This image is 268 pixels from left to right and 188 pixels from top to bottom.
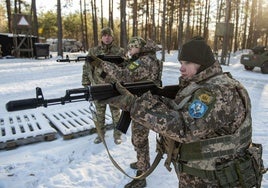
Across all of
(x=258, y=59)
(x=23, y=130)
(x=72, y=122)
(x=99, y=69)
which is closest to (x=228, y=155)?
(x=99, y=69)

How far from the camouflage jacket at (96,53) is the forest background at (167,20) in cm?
1360

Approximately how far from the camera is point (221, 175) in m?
1.86

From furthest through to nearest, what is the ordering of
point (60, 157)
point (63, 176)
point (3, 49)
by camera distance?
point (3, 49) → point (60, 157) → point (63, 176)

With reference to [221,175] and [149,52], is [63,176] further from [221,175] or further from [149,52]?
[221,175]

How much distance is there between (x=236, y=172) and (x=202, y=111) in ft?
2.01

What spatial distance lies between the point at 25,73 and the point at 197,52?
38.5 feet

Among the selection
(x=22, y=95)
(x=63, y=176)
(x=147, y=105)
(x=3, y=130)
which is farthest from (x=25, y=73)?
(x=147, y=105)

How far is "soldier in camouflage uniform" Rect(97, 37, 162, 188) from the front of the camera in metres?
3.29

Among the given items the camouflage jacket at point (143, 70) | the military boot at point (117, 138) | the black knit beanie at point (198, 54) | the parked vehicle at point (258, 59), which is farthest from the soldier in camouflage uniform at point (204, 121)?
the parked vehicle at point (258, 59)

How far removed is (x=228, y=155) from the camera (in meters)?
1.89

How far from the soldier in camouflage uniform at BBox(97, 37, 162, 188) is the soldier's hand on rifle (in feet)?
4.44

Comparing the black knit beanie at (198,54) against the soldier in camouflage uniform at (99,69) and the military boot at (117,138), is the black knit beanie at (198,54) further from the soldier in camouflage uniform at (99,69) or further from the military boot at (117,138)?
the military boot at (117,138)

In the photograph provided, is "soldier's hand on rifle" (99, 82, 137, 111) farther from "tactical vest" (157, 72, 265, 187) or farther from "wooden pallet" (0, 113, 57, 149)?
"wooden pallet" (0, 113, 57, 149)

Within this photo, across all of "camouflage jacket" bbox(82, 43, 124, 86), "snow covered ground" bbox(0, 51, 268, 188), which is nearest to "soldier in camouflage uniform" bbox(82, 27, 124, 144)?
"camouflage jacket" bbox(82, 43, 124, 86)
